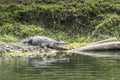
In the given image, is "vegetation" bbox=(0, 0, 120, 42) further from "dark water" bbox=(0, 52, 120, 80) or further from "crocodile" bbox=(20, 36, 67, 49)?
"dark water" bbox=(0, 52, 120, 80)

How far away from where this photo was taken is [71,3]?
3444 centimetres

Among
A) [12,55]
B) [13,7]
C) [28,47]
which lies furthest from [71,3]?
[12,55]

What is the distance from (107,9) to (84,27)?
2596 millimetres

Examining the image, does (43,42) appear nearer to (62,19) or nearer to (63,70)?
(62,19)

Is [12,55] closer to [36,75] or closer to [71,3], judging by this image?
[36,75]

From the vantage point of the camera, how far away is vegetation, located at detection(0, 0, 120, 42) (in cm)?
3148

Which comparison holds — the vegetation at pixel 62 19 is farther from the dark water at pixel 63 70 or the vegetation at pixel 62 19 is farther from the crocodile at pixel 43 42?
the dark water at pixel 63 70

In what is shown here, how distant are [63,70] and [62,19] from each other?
17516mm

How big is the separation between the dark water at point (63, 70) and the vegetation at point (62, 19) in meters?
12.0

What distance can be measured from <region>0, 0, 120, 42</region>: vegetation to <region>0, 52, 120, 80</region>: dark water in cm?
1196

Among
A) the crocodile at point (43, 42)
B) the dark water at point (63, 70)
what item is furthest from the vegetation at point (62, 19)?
the dark water at point (63, 70)

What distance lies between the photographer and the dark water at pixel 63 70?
1408 centimetres

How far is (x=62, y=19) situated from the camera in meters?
A: 33.1

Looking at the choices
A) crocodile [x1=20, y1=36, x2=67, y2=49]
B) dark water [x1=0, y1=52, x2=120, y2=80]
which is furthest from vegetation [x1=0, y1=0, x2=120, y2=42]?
dark water [x1=0, y1=52, x2=120, y2=80]
